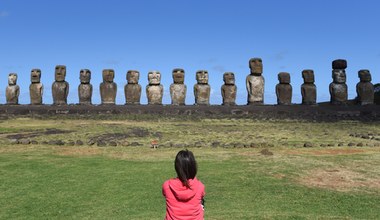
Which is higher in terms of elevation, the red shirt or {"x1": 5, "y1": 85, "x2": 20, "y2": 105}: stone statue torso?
{"x1": 5, "y1": 85, "x2": 20, "y2": 105}: stone statue torso

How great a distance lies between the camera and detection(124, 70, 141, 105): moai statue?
86.9 feet

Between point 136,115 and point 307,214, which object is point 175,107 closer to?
point 136,115

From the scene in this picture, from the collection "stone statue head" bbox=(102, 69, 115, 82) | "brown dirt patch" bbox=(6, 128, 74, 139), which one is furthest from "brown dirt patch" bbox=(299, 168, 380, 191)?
"stone statue head" bbox=(102, 69, 115, 82)

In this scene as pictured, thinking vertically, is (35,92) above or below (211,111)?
above

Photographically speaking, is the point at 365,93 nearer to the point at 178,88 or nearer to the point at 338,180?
the point at 178,88

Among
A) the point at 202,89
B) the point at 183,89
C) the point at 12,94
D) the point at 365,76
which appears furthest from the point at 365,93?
the point at 12,94

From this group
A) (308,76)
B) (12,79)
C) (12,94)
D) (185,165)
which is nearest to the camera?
(185,165)

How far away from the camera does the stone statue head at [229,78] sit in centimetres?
2648

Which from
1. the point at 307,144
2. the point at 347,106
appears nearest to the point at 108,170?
the point at 307,144

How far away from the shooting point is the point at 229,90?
2642 cm

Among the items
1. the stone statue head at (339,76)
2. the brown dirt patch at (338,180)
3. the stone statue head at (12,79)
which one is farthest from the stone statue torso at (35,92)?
the brown dirt patch at (338,180)

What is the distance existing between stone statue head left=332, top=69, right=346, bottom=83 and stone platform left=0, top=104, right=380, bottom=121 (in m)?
2.09

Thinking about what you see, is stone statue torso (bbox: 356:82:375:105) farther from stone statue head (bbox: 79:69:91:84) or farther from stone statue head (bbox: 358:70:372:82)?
stone statue head (bbox: 79:69:91:84)

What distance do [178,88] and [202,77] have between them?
1579 mm
